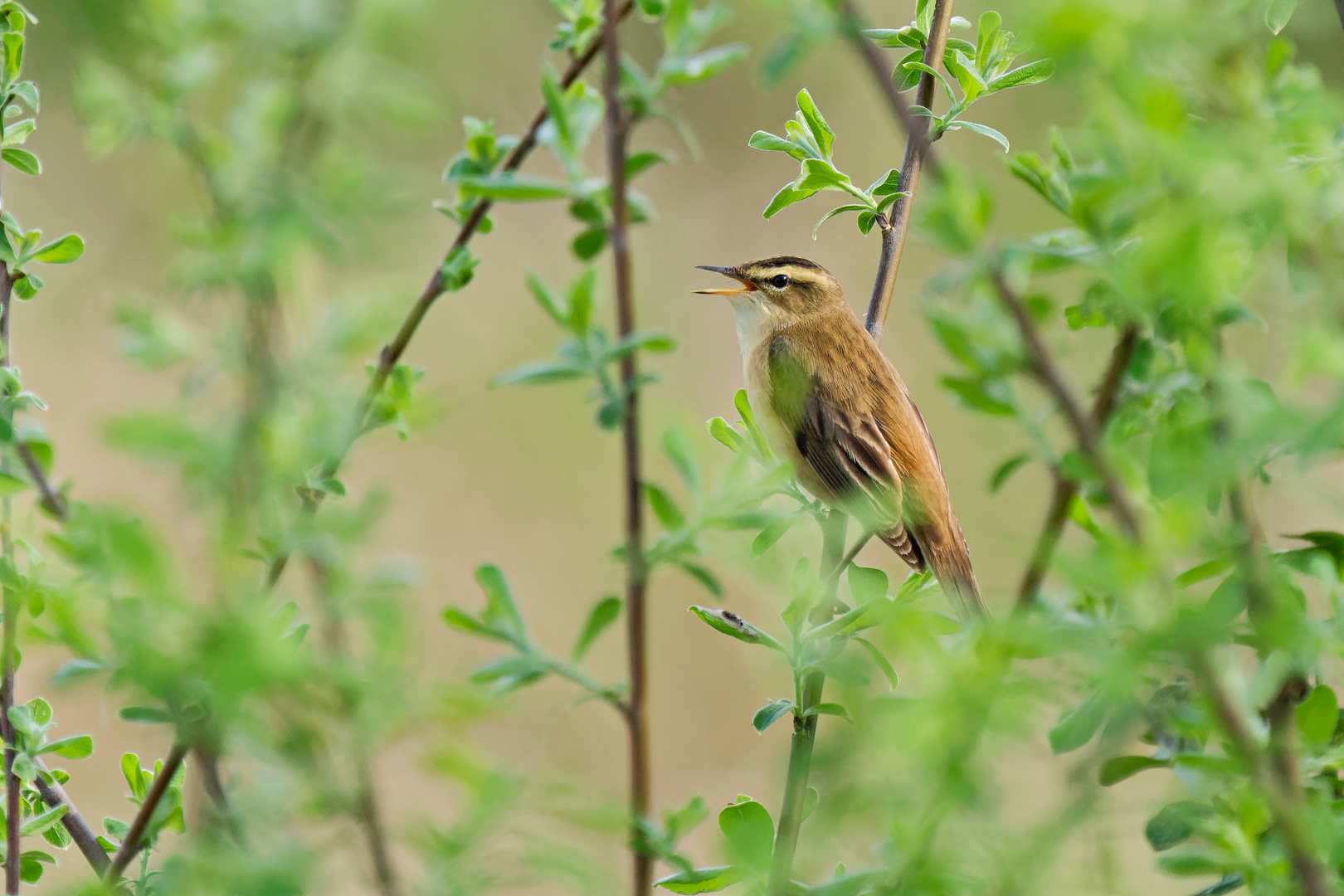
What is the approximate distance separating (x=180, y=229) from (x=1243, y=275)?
813mm

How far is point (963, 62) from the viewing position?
148 centimetres

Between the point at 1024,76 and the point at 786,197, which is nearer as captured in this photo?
the point at 1024,76

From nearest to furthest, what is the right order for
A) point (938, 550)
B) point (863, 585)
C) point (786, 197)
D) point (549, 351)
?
point (863, 585)
point (786, 197)
point (938, 550)
point (549, 351)

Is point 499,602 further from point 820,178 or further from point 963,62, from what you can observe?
point 963,62

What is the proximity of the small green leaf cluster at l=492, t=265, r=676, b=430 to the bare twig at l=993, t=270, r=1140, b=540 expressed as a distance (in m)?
0.24

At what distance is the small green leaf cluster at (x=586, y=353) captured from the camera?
0.87 metres

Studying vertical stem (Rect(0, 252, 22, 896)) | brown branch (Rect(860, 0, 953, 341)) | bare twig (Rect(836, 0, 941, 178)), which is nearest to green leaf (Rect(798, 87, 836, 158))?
brown branch (Rect(860, 0, 953, 341))

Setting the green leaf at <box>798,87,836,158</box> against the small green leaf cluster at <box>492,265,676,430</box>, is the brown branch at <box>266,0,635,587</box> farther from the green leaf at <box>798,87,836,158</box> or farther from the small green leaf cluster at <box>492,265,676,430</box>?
the green leaf at <box>798,87,836,158</box>

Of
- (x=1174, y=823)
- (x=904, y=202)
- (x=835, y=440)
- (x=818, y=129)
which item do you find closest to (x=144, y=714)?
(x=1174, y=823)

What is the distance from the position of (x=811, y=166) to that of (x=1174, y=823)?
2.70ft

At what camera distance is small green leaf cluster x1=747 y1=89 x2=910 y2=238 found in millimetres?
1442

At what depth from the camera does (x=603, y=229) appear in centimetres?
94

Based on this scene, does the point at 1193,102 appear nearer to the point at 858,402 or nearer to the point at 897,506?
the point at 897,506

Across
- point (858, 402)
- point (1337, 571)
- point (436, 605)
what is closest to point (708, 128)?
point (436, 605)
